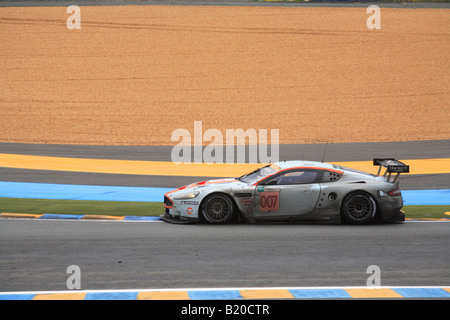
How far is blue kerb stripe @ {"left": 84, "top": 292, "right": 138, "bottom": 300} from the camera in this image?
6918 mm

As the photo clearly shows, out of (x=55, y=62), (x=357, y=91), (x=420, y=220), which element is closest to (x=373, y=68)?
(x=357, y=91)

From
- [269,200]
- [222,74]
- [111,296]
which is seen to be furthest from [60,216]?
[222,74]

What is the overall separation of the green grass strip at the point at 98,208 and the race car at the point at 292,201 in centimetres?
125

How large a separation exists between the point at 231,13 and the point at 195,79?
34.5ft

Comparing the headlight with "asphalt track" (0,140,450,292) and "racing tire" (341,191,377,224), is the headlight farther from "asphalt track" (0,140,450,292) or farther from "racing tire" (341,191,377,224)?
"racing tire" (341,191,377,224)

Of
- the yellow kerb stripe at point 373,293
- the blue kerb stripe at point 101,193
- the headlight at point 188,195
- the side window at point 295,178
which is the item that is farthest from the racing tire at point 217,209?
the yellow kerb stripe at point 373,293

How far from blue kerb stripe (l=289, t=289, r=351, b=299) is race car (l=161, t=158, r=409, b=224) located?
13.1 feet

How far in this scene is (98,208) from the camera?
12.8 m

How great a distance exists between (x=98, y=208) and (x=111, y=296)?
5979mm

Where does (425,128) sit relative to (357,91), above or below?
below

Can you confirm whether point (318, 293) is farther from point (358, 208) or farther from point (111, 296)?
point (358, 208)

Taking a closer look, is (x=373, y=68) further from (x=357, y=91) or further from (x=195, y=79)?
(x=195, y=79)
